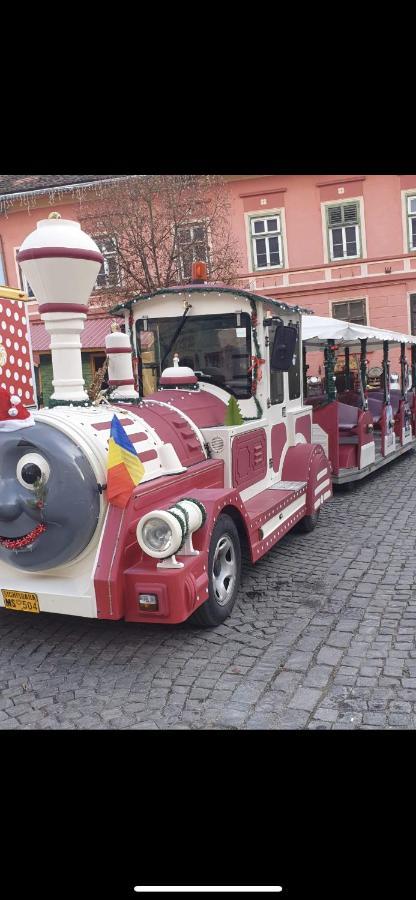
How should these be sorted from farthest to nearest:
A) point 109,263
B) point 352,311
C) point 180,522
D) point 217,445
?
point 352,311 → point 109,263 → point 217,445 → point 180,522

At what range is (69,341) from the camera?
13.3ft

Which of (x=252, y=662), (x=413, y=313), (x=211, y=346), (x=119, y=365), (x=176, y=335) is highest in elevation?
(x=413, y=313)

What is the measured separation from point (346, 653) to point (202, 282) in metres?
3.57

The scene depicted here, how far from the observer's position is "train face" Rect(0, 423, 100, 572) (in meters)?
3.68

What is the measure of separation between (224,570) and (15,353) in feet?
8.53

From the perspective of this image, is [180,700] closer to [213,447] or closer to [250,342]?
[213,447]

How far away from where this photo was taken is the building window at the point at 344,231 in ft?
60.5

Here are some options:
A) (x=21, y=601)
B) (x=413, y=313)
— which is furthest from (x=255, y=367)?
(x=413, y=313)

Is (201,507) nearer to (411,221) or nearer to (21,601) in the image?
(21,601)

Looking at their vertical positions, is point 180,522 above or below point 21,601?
above

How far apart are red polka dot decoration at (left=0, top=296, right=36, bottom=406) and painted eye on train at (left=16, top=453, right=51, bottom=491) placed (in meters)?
0.72

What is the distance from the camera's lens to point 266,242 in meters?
19.2

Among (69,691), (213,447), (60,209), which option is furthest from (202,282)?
(60,209)

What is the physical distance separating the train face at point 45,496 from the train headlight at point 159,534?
32 centimetres
